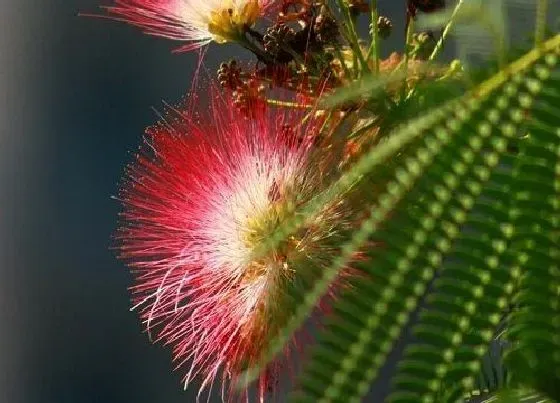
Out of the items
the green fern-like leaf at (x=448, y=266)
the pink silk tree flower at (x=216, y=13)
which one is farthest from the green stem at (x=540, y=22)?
the pink silk tree flower at (x=216, y=13)

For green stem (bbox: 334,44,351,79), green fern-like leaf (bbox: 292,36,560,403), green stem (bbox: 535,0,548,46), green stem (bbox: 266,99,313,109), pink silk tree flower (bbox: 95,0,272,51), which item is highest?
pink silk tree flower (bbox: 95,0,272,51)

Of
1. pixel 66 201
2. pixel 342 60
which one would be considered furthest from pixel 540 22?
pixel 66 201

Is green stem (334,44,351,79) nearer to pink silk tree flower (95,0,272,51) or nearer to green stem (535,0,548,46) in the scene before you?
pink silk tree flower (95,0,272,51)

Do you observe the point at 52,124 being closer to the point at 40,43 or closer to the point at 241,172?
the point at 40,43

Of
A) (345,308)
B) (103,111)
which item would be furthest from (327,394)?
(103,111)

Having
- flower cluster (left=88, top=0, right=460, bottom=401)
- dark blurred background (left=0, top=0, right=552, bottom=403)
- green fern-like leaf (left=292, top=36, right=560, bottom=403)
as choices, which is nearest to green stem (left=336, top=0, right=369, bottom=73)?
flower cluster (left=88, top=0, right=460, bottom=401)

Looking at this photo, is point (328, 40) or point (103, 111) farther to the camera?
point (103, 111)

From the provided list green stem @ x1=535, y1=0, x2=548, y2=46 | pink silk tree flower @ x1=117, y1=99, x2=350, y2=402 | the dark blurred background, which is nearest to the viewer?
green stem @ x1=535, y1=0, x2=548, y2=46
